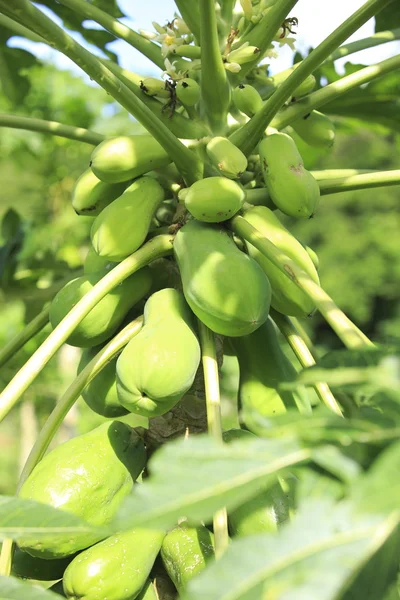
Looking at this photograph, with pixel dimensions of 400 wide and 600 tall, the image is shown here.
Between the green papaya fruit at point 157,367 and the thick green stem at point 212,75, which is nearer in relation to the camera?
the green papaya fruit at point 157,367

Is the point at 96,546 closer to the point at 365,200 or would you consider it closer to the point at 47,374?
the point at 47,374

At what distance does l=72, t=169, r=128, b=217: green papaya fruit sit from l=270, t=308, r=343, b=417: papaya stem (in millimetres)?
379

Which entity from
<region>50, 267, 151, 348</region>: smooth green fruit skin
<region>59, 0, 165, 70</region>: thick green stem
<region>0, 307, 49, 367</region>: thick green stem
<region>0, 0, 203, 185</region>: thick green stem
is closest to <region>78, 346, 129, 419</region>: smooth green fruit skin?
<region>50, 267, 151, 348</region>: smooth green fruit skin

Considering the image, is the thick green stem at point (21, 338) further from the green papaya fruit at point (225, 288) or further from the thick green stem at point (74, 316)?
the green papaya fruit at point (225, 288)

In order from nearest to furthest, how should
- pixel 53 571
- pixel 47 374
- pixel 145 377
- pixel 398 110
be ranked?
1. pixel 145 377
2. pixel 53 571
3. pixel 398 110
4. pixel 47 374

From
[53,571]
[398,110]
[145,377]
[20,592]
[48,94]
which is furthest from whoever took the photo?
[48,94]

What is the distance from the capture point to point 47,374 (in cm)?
473

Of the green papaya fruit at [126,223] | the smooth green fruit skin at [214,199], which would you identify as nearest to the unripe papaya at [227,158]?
the smooth green fruit skin at [214,199]

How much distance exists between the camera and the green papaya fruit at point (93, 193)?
1.32 meters

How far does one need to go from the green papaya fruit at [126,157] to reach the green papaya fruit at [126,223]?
33 mm

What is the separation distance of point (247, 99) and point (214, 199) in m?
0.27

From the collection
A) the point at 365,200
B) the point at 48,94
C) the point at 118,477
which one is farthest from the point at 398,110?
the point at 365,200

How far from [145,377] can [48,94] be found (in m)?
4.86

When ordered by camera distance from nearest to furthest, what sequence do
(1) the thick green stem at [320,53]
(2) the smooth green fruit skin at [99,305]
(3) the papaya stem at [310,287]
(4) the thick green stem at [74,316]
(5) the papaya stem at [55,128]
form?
(3) the papaya stem at [310,287] → (4) the thick green stem at [74,316] → (1) the thick green stem at [320,53] → (2) the smooth green fruit skin at [99,305] → (5) the papaya stem at [55,128]
